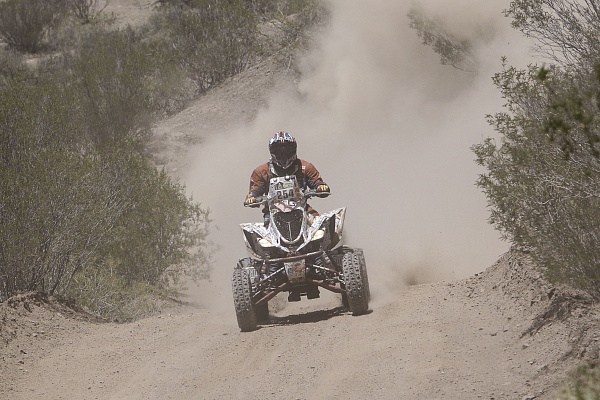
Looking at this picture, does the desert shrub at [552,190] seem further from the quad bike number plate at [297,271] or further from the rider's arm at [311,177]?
the rider's arm at [311,177]

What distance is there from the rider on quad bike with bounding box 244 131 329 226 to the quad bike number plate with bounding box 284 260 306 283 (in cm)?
98

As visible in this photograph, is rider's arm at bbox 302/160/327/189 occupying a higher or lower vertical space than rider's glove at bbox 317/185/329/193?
higher

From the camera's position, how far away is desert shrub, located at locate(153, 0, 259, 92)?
4441 centimetres

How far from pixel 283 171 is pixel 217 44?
3199cm

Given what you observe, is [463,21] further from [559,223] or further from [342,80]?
[559,223]

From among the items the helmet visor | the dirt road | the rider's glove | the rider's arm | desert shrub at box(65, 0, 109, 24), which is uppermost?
desert shrub at box(65, 0, 109, 24)

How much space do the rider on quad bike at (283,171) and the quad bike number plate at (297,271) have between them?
98cm

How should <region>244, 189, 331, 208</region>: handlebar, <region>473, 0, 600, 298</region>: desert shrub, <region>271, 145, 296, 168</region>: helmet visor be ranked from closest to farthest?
<region>473, 0, 600, 298</region>: desert shrub
<region>244, 189, 331, 208</region>: handlebar
<region>271, 145, 296, 168</region>: helmet visor

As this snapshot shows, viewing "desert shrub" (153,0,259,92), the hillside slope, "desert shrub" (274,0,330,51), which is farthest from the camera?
"desert shrub" (153,0,259,92)

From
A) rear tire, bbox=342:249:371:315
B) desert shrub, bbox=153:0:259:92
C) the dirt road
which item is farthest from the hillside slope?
desert shrub, bbox=153:0:259:92

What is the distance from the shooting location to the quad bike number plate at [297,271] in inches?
493

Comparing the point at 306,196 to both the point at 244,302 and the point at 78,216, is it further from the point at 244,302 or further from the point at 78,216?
the point at 78,216

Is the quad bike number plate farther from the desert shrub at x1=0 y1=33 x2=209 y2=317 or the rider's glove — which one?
the desert shrub at x1=0 y1=33 x2=209 y2=317

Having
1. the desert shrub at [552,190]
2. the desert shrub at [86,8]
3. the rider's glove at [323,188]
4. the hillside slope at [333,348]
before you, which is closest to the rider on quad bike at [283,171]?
the rider's glove at [323,188]
